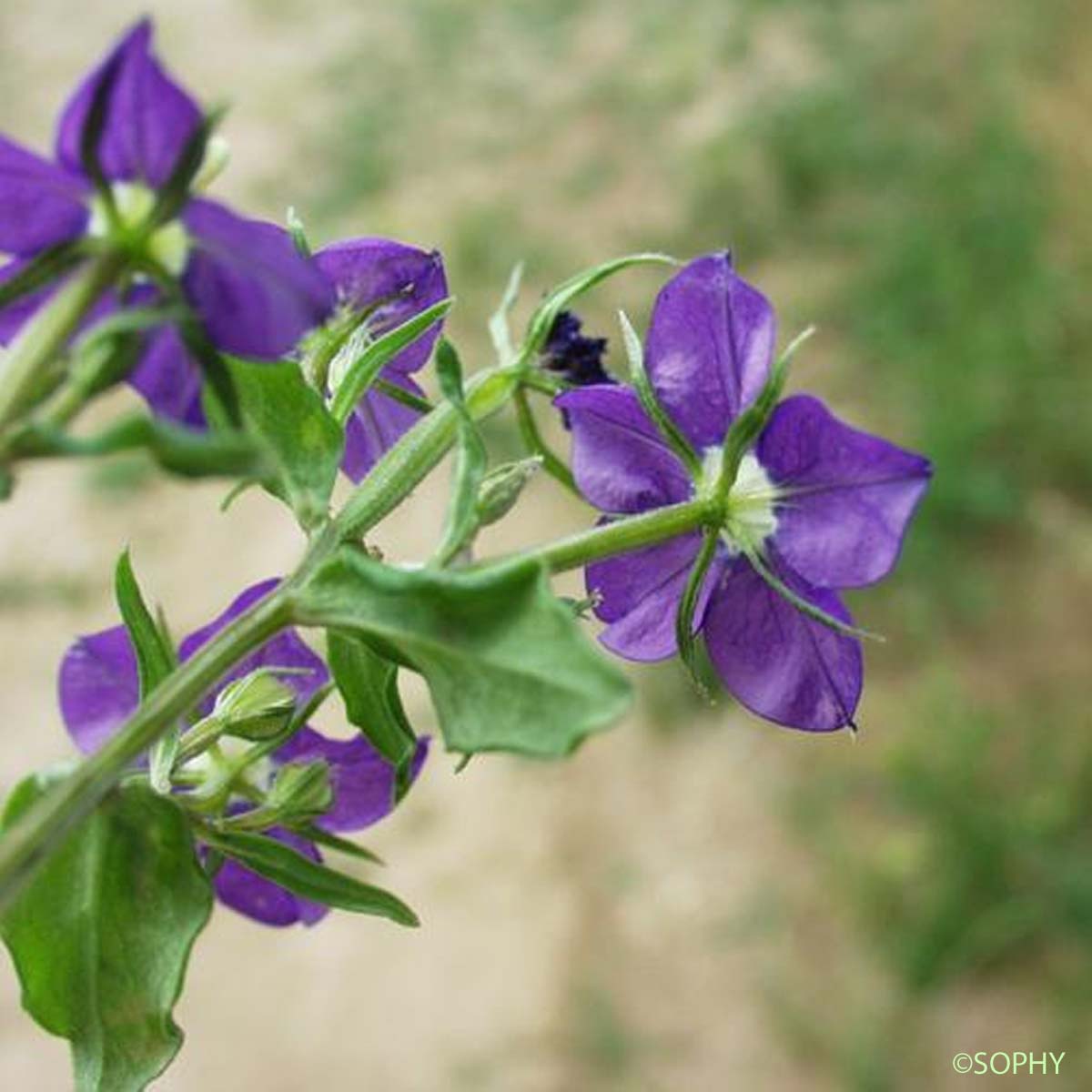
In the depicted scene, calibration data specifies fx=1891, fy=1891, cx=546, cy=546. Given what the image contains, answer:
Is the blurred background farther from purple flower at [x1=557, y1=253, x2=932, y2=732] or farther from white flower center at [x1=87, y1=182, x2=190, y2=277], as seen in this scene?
white flower center at [x1=87, y1=182, x2=190, y2=277]

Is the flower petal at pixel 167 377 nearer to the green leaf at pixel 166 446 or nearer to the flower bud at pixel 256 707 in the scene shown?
the green leaf at pixel 166 446

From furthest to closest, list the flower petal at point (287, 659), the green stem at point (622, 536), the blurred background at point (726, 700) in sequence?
the blurred background at point (726, 700)
the flower petal at point (287, 659)
the green stem at point (622, 536)

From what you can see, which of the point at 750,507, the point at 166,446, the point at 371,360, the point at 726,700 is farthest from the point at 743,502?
the point at 726,700

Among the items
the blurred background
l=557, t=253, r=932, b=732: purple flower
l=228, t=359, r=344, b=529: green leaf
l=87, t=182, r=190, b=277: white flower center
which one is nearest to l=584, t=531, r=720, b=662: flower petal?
l=557, t=253, r=932, b=732: purple flower

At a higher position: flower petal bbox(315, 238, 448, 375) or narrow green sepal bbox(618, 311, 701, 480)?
flower petal bbox(315, 238, 448, 375)

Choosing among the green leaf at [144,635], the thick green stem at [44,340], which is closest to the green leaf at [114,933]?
the green leaf at [144,635]
